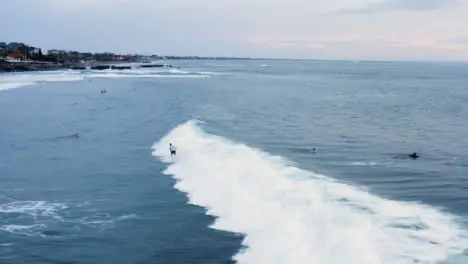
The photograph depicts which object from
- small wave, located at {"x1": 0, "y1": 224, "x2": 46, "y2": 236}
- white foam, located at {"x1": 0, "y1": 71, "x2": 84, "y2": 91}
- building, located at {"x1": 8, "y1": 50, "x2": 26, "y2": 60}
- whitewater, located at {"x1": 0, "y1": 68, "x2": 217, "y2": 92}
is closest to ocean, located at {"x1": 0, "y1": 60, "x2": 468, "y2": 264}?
small wave, located at {"x1": 0, "y1": 224, "x2": 46, "y2": 236}

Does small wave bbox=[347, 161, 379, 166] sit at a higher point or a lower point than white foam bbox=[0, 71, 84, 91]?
lower

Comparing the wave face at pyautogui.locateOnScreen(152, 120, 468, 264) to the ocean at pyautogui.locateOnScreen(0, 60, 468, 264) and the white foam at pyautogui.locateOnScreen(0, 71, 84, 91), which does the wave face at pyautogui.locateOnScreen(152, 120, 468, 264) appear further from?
the white foam at pyautogui.locateOnScreen(0, 71, 84, 91)

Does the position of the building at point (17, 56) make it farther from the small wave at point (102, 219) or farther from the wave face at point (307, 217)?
the small wave at point (102, 219)

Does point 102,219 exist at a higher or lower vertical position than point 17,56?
lower

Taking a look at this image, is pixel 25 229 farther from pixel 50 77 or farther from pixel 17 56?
pixel 17 56

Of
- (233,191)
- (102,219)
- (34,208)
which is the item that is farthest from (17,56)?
(102,219)

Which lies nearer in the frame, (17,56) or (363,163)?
(363,163)

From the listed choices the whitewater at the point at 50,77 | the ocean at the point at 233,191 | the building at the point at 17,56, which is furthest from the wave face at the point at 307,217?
the building at the point at 17,56

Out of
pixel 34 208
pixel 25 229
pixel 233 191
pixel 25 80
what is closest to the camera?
pixel 25 229
